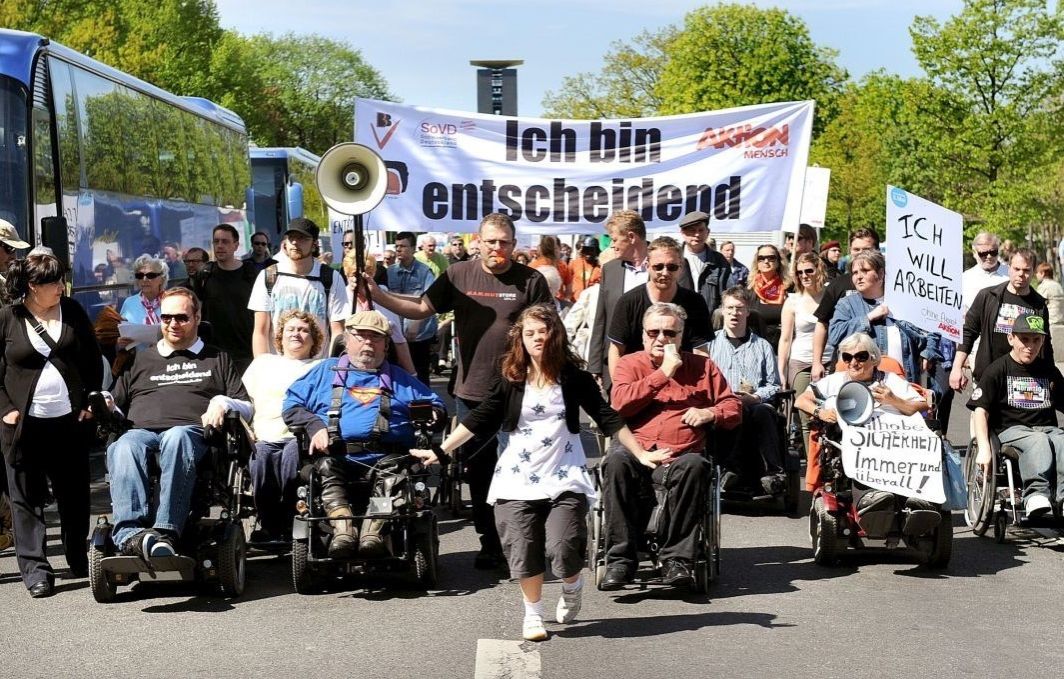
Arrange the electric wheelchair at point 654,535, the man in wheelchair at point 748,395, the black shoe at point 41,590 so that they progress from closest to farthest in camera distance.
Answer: the electric wheelchair at point 654,535 → the black shoe at point 41,590 → the man in wheelchair at point 748,395

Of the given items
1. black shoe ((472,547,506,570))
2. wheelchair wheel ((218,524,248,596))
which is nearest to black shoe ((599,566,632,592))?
black shoe ((472,547,506,570))

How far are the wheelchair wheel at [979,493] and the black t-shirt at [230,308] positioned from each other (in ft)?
17.4

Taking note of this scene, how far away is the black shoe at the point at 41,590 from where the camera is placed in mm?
7980

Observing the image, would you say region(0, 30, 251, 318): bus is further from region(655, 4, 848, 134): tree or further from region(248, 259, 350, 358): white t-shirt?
region(655, 4, 848, 134): tree

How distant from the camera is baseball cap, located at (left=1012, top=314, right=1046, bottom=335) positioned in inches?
384

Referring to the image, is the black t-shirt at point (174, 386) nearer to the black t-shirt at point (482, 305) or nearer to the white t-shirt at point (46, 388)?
the white t-shirt at point (46, 388)

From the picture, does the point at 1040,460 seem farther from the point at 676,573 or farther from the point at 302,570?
the point at 302,570

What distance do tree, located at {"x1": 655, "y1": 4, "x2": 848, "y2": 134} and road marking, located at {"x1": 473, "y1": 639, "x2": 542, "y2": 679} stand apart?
49.8m

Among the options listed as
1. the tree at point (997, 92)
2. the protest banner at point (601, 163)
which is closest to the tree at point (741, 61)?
the tree at point (997, 92)

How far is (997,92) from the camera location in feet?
119

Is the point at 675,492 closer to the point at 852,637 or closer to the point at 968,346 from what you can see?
the point at 852,637

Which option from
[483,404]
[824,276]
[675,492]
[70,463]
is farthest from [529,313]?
[824,276]

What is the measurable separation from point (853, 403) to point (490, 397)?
8.11ft

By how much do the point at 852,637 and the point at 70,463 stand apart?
418 cm
